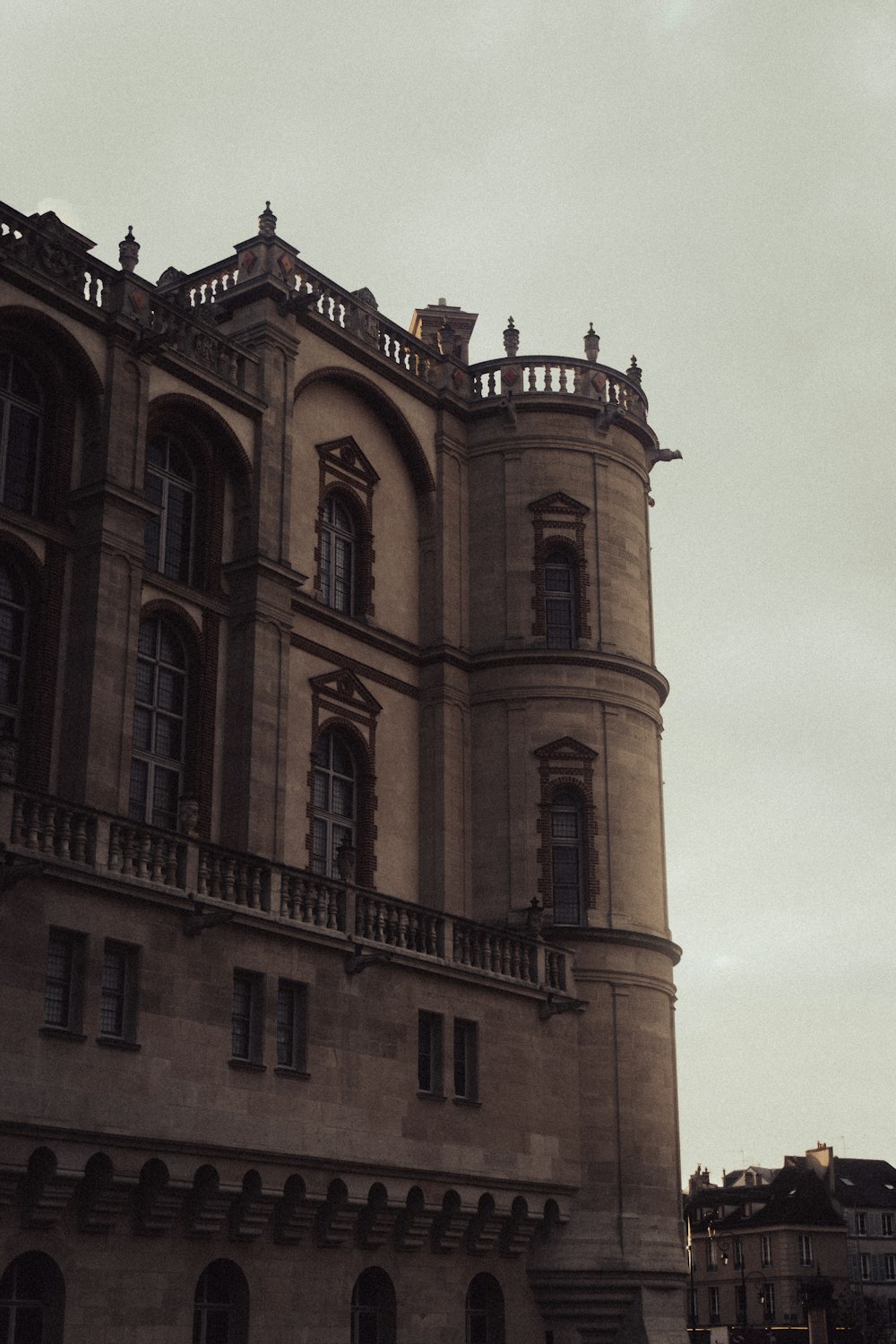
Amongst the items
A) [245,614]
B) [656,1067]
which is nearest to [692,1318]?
[656,1067]

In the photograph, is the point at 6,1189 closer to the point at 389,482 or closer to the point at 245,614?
the point at 245,614

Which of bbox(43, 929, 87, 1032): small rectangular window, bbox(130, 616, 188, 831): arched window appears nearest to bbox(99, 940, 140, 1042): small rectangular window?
bbox(43, 929, 87, 1032): small rectangular window

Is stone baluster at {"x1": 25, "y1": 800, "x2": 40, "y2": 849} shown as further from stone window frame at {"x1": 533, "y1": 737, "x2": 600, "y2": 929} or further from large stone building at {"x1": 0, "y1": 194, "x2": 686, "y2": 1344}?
stone window frame at {"x1": 533, "y1": 737, "x2": 600, "y2": 929}

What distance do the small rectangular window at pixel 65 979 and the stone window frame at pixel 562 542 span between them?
17935mm

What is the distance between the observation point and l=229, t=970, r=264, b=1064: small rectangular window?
29109 mm

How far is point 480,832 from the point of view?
40.3 m

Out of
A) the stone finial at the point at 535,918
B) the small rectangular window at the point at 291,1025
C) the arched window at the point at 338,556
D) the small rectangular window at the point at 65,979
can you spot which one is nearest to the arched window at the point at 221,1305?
the small rectangular window at the point at 291,1025

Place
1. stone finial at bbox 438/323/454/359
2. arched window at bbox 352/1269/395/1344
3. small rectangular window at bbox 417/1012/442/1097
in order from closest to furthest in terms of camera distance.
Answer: arched window at bbox 352/1269/395/1344
small rectangular window at bbox 417/1012/442/1097
stone finial at bbox 438/323/454/359

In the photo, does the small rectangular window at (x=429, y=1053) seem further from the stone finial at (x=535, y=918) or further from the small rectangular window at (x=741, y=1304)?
the small rectangular window at (x=741, y=1304)

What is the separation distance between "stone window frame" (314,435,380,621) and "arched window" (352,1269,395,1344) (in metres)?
14.2

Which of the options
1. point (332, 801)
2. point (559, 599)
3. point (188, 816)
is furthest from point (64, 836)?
point (559, 599)

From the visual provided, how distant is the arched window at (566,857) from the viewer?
39.6m

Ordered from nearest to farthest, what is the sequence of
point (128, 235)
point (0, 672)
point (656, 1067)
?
point (0, 672) → point (128, 235) → point (656, 1067)

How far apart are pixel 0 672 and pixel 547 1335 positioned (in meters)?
17.2
